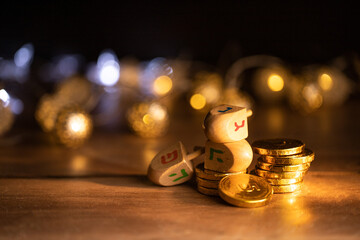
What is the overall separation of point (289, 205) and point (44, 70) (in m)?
1.86

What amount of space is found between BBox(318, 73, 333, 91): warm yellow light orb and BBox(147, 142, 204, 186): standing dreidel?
915 millimetres

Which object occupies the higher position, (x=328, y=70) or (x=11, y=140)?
(x=328, y=70)

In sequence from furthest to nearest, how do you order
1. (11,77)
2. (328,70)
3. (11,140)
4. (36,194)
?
(11,77) < (328,70) < (11,140) < (36,194)

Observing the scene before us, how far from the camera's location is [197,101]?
1.76 m

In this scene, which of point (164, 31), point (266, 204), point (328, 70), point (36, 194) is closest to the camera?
point (266, 204)

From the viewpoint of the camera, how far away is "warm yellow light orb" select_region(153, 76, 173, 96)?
5.90 ft

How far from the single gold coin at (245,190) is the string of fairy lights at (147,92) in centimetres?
62

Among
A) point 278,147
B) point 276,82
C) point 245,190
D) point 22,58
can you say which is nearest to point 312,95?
point 276,82

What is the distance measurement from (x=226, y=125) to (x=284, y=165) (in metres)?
0.15

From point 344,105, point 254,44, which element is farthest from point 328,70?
point 254,44

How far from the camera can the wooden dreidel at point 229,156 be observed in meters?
0.85

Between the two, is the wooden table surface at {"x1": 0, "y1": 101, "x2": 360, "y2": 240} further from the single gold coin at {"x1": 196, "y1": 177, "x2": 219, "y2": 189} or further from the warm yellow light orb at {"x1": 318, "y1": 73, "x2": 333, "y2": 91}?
the warm yellow light orb at {"x1": 318, "y1": 73, "x2": 333, "y2": 91}

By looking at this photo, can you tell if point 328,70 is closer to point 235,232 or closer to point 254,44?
point 254,44

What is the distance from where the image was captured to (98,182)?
979mm
